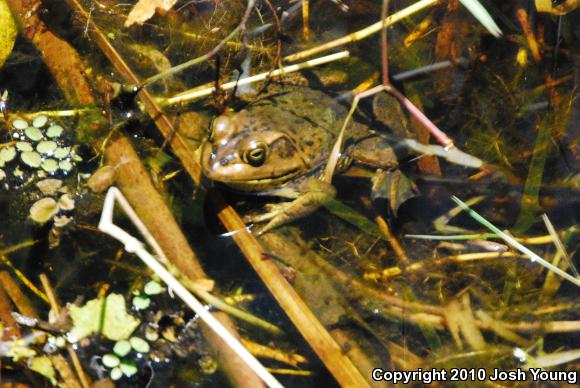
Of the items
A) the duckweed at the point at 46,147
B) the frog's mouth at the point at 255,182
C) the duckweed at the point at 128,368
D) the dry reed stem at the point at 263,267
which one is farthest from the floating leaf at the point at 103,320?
the duckweed at the point at 46,147

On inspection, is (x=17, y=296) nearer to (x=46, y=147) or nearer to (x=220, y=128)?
(x=46, y=147)

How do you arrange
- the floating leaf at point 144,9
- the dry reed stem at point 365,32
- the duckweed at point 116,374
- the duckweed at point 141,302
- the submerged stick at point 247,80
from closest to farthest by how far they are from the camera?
the duckweed at point 116,374 → the duckweed at point 141,302 → the submerged stick at point 247,80 → the dry reed stem at point 365,32 → the floating leaf at point 144,9

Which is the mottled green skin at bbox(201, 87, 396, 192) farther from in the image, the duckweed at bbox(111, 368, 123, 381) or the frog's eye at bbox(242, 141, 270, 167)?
the duckweed at bbox(111, 368, 123, 381)

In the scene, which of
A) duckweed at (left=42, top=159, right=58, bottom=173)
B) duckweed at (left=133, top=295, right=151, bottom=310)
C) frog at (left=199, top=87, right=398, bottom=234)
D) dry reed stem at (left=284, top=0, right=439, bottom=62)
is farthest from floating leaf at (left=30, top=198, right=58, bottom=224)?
dry reed stem at (left=284, top=0, right=439, bottom=62)

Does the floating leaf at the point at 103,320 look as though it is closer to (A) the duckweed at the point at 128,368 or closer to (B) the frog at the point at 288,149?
(A) the duckweed at the point at 128,368

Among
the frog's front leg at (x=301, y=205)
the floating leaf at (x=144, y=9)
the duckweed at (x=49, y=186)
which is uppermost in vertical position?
the floating leaf at (x=144, y=9)
